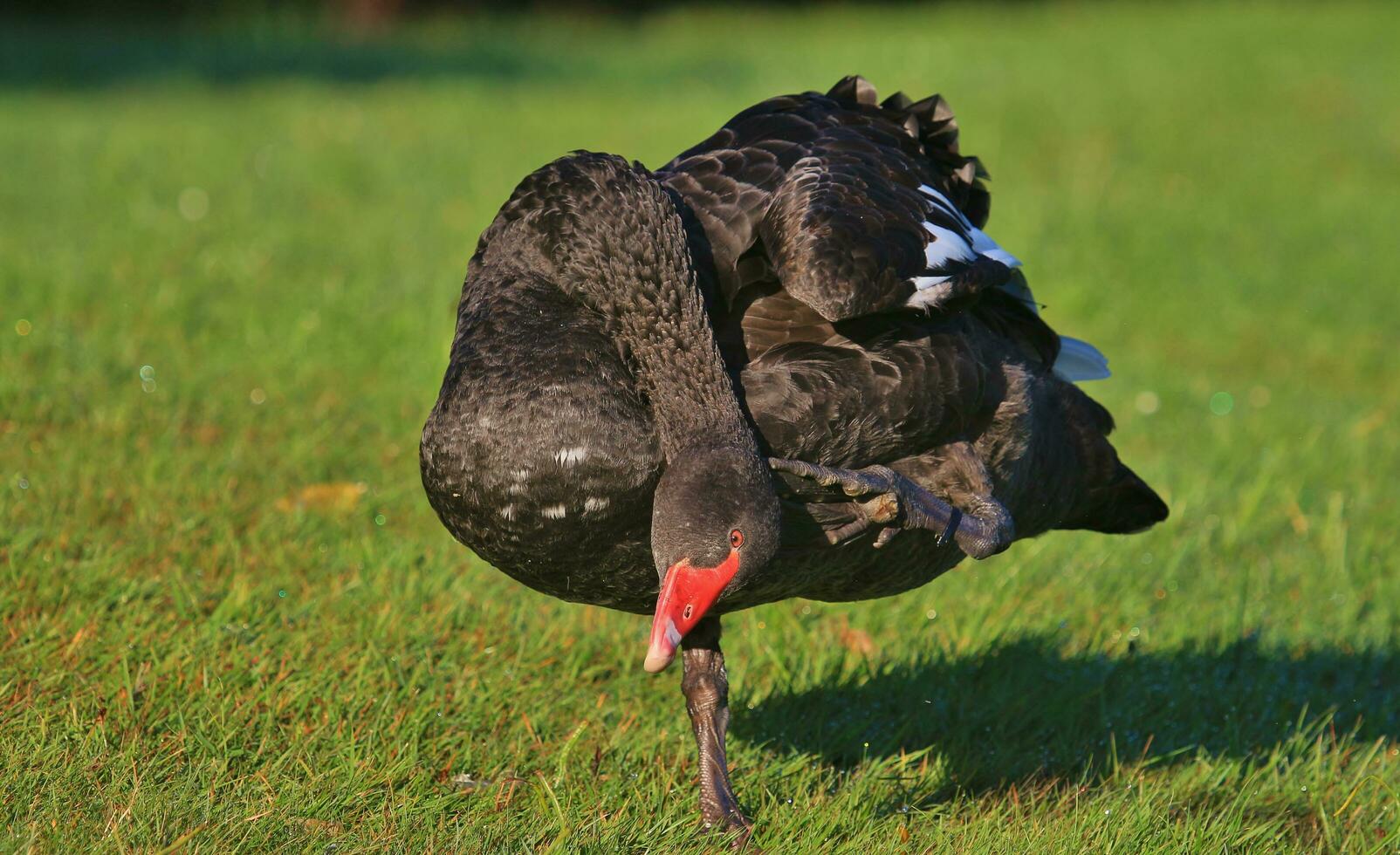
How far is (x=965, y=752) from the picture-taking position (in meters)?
4.21

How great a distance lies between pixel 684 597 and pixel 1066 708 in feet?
6.10

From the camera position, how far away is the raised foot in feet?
10.7

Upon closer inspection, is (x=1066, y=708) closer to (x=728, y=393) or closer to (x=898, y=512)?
(x=898, y=512)

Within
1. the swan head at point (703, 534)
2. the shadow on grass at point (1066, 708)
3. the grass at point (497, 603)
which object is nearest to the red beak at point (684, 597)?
the swan head at point (703, 534)

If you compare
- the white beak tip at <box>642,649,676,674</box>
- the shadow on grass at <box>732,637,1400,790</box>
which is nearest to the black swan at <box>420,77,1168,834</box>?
the white beak tip at <box>642,649,676,674</box>

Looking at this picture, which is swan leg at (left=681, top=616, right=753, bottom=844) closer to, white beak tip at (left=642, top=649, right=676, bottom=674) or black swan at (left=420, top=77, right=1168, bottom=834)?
black swan at (left=420, top=77, right=1168, bottom=834)

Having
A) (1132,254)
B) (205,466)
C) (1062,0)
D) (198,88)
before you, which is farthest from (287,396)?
(1062,0)

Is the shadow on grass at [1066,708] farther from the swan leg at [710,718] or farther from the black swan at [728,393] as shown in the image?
the black swan at [728,393]

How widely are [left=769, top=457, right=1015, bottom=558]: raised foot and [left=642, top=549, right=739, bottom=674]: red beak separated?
11.8 inches

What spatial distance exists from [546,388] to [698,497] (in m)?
0.40

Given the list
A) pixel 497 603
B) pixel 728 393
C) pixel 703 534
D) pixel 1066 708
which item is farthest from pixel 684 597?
pixel 1066 708

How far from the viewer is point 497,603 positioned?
4605mm

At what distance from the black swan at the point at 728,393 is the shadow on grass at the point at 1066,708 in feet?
1.90

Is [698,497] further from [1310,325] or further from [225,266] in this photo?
[1310,325]
